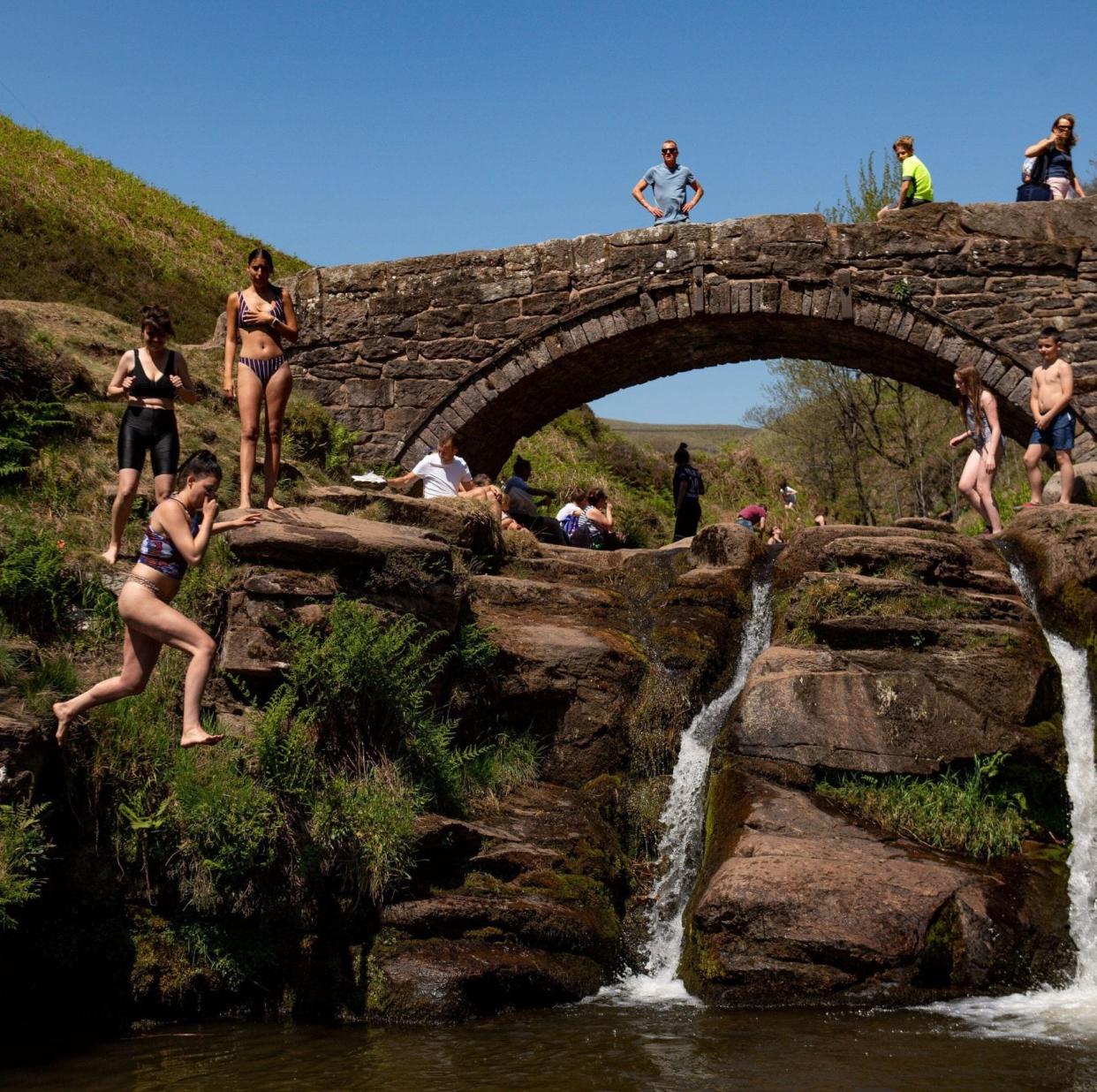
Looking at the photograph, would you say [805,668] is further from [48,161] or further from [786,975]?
[48,161]

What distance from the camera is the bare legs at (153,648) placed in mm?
6766

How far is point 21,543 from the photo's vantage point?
884 centimetres

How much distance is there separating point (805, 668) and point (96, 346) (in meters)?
8.35

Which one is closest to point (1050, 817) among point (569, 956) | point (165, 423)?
point (569, 956)

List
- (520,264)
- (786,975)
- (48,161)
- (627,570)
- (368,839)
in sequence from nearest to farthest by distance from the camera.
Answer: (786,975)
(368,839)
(627,570)
(520,264)
(48,161)

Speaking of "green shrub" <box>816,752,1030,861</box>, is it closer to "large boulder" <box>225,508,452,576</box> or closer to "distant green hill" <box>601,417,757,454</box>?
"large boulder" <box>225,508,452,576</box>

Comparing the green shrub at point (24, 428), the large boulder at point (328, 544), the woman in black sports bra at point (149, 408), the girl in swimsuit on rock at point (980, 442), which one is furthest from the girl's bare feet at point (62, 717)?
the girl in swimsuit on rock at point (980, 442)

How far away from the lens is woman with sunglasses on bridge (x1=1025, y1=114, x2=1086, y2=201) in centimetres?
1404

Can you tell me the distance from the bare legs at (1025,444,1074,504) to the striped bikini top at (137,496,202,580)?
7.87 m

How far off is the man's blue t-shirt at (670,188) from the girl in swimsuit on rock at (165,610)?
8.75 meters

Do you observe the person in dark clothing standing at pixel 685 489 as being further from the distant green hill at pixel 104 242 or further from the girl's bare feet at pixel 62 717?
the girl's bare feet at pixel 62 717

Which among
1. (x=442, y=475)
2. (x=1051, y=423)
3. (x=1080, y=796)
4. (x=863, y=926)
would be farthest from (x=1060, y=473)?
(x=863, y=926)

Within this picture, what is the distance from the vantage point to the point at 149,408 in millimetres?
Result: 8797

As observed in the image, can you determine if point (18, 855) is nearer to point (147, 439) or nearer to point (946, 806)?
point (147, 439)
